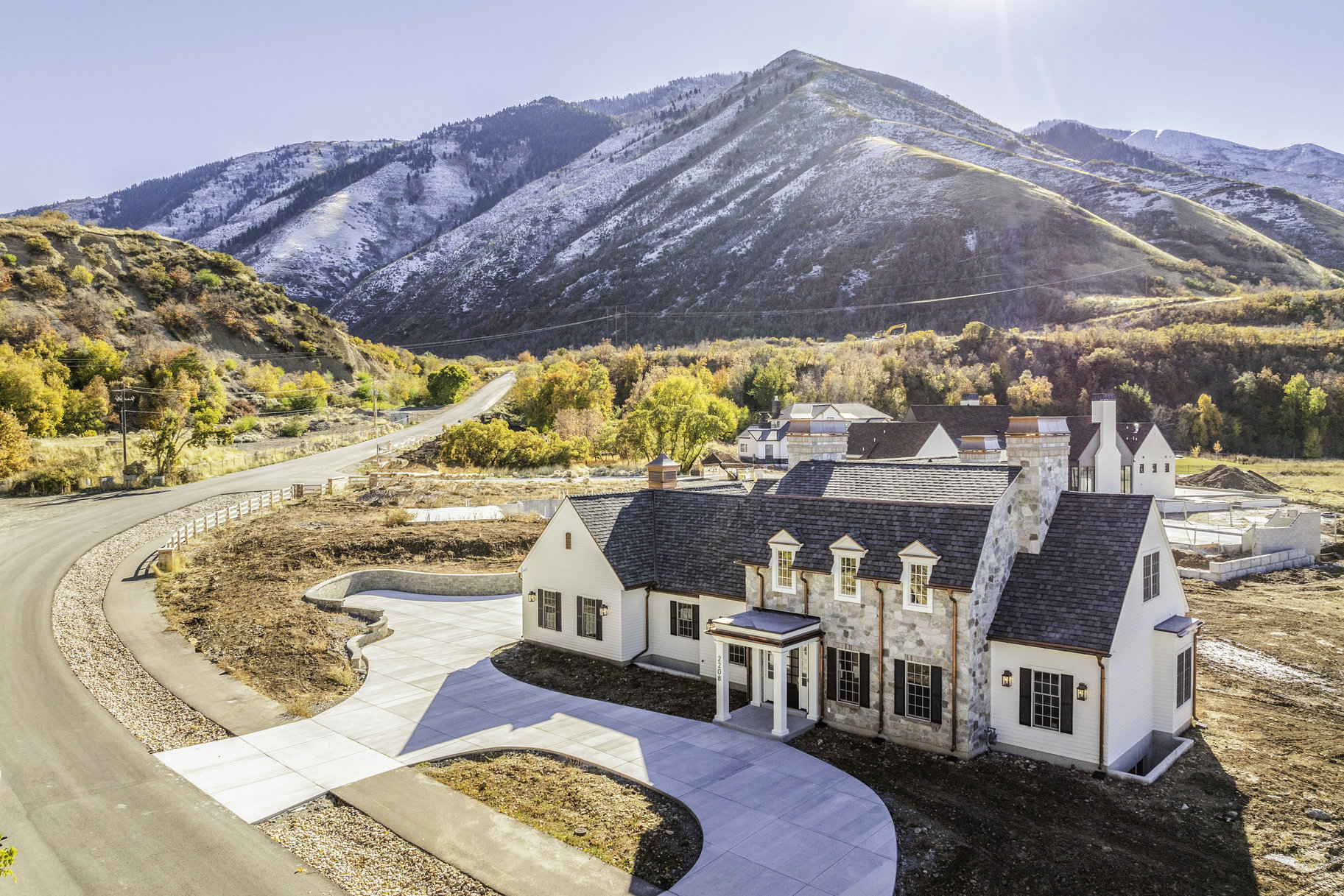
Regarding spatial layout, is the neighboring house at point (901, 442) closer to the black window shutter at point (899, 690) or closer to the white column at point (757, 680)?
the white column at point (757, 680)

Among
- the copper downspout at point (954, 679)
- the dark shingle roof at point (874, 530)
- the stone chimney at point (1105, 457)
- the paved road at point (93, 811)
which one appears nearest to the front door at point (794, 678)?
the dark shingle roof at point (874, 530)

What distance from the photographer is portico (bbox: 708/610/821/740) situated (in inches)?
619

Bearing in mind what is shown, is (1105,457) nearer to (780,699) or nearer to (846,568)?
(846,568)

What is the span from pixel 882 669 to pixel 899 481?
4.66 metres

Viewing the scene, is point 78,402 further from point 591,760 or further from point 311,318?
point 591,760

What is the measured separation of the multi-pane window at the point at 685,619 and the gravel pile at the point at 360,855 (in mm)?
9417

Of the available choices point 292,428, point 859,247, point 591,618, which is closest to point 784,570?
point 591,618

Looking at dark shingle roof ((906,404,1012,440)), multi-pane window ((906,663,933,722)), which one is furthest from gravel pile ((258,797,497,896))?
dark shingle roof ((906,404,1012,440))

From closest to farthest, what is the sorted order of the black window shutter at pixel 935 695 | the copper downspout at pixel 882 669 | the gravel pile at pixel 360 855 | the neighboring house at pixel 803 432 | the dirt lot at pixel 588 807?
the gravel pile at pixel 360 855 → the dirt lot at pixel 588 807 → the black window shutter at pixel 935 695 → the copper downspout at pixel 882 669 → the neighboring house at pixel 803 432

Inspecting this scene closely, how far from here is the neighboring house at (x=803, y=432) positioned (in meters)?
20.5

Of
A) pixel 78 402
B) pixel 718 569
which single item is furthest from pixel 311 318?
pixel 718 569

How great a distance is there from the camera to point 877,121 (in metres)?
190

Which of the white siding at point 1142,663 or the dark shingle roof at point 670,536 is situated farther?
the dark shingle roof at point 670,536

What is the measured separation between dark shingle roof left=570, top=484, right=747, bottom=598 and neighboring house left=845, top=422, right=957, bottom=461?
25870mm
